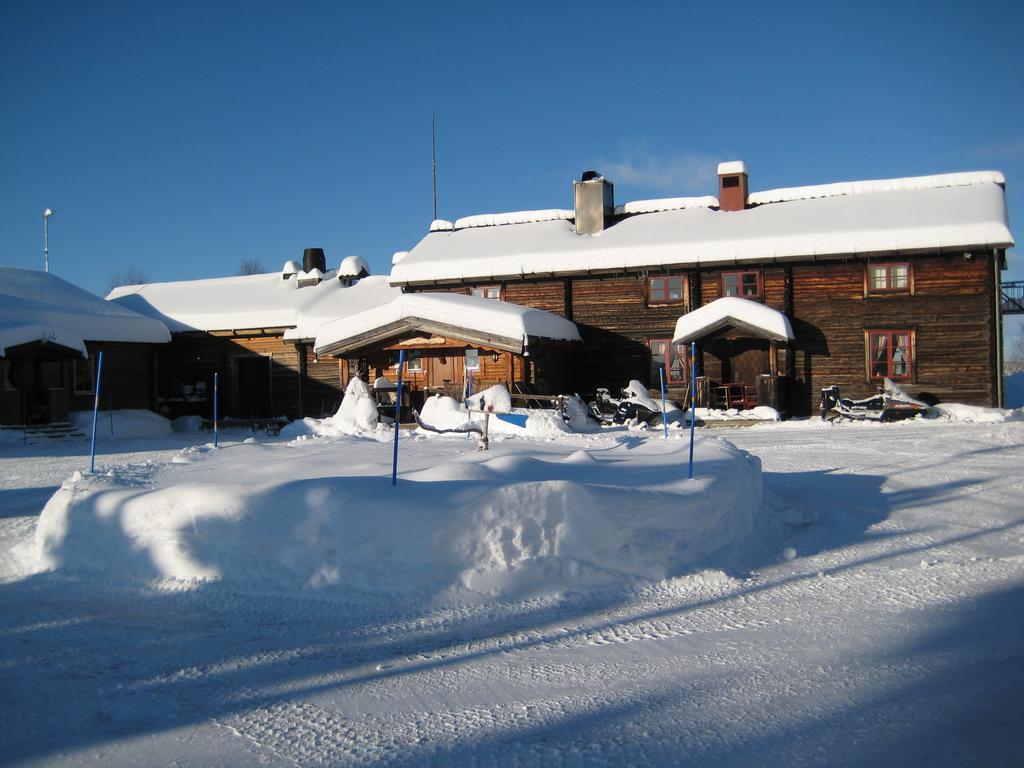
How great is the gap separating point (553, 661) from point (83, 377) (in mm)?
23654

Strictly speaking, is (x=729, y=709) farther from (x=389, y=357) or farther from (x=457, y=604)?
(x=389, y=357)

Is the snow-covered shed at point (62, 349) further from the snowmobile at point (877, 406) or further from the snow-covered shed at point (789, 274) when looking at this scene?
the snowmobile at point (877, 406)

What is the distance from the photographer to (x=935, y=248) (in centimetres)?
2139

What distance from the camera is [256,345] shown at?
1098 inches

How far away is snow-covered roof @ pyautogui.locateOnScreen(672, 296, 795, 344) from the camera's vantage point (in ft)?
70.1

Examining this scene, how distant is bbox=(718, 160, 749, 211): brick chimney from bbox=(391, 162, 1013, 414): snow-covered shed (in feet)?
0.14

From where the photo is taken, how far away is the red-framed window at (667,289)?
79.6 ft

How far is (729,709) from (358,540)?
3.09 meters

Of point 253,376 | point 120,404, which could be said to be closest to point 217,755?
point 120,404

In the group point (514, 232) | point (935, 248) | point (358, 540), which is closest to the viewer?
point (358, 540)

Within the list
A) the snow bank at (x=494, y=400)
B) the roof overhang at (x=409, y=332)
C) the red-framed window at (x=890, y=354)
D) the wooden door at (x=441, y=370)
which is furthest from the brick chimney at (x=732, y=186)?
the snow bank at (x=494, y=400)

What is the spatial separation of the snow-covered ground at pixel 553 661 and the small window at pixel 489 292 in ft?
58.7

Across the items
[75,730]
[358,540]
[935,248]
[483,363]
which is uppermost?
[935,248]

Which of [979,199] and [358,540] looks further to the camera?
[979,199]
